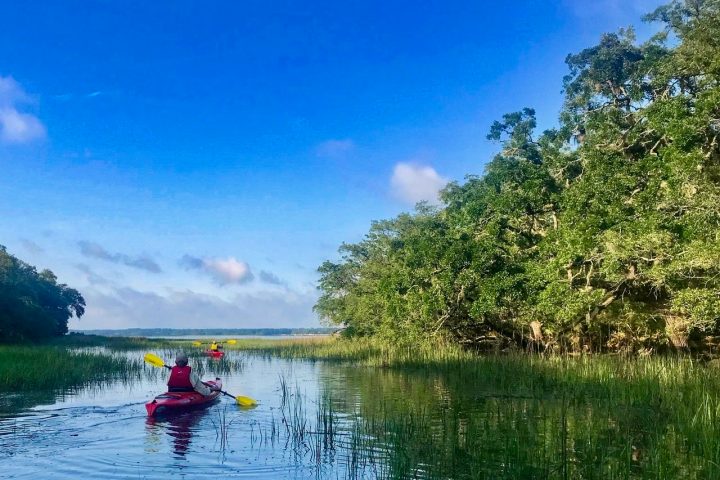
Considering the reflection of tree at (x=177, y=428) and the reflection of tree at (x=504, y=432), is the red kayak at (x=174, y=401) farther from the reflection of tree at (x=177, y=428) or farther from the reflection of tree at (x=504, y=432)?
the reflection of tree at (x=504, y=432)

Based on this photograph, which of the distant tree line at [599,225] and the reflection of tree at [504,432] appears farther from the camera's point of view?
the distant tree line at [599,225]

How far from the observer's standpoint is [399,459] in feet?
23.4

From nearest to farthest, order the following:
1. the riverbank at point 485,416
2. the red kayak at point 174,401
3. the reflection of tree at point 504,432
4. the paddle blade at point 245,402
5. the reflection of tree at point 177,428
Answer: the reflection of tree at point 504,432
the riverbank at point 485,416
the reflection of tree at point 177,428
the red kayak at point 174,401
the paddle blade at point 245,402

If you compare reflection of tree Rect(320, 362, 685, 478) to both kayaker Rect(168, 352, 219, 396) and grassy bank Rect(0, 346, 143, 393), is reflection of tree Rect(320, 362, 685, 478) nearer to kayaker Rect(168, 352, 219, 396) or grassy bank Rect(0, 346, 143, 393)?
kayaker Rect(168, 352, 219, 396)

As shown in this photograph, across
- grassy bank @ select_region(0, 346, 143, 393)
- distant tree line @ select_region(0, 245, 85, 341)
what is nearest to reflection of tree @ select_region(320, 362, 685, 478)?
grassy bank @ select_region(0, 346, 143, 393)

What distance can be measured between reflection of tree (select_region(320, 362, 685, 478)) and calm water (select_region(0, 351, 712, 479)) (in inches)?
1.2

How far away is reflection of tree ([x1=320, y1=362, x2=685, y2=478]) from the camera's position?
7.22m

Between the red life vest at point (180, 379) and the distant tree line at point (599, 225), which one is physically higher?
the distant tree line at point (599, 225)

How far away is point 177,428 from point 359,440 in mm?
4620

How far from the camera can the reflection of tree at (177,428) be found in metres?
10.0

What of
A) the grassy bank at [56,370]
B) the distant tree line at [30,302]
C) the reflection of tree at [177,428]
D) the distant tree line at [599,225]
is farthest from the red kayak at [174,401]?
the distant tree line at [30,302]

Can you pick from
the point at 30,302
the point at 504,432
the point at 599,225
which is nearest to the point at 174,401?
the point at 504,432

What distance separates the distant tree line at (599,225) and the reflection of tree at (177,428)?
12628mm

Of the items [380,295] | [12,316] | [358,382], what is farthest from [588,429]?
[12,316]
